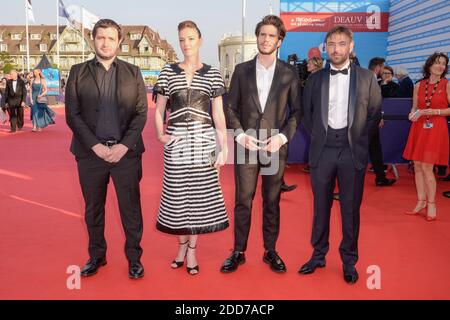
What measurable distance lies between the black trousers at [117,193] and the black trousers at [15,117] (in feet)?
36.3

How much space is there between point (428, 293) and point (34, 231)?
359 centimetres

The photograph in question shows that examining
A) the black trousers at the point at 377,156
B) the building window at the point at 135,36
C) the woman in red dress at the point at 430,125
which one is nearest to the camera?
the woman in red dress at the point at 430,125

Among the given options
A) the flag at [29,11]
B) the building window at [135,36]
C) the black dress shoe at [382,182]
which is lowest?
the black dress shoe at [382,182]

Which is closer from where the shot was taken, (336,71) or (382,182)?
(336,71)

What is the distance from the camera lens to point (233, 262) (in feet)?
11.9

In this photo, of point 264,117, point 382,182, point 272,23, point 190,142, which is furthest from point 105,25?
point 382,182

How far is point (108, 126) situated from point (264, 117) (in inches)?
45.6

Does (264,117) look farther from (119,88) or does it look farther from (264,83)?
(119,88)

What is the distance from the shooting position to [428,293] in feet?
10.6

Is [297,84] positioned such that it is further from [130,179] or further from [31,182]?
[31,182]

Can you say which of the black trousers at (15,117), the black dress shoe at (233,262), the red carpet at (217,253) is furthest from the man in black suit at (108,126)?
the black trousers at (15,117)

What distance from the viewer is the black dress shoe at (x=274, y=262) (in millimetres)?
3568

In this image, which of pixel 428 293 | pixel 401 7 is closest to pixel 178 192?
pixel 428 293

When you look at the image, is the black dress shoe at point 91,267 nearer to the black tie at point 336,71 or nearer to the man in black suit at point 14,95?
the black tie at point 336,71
